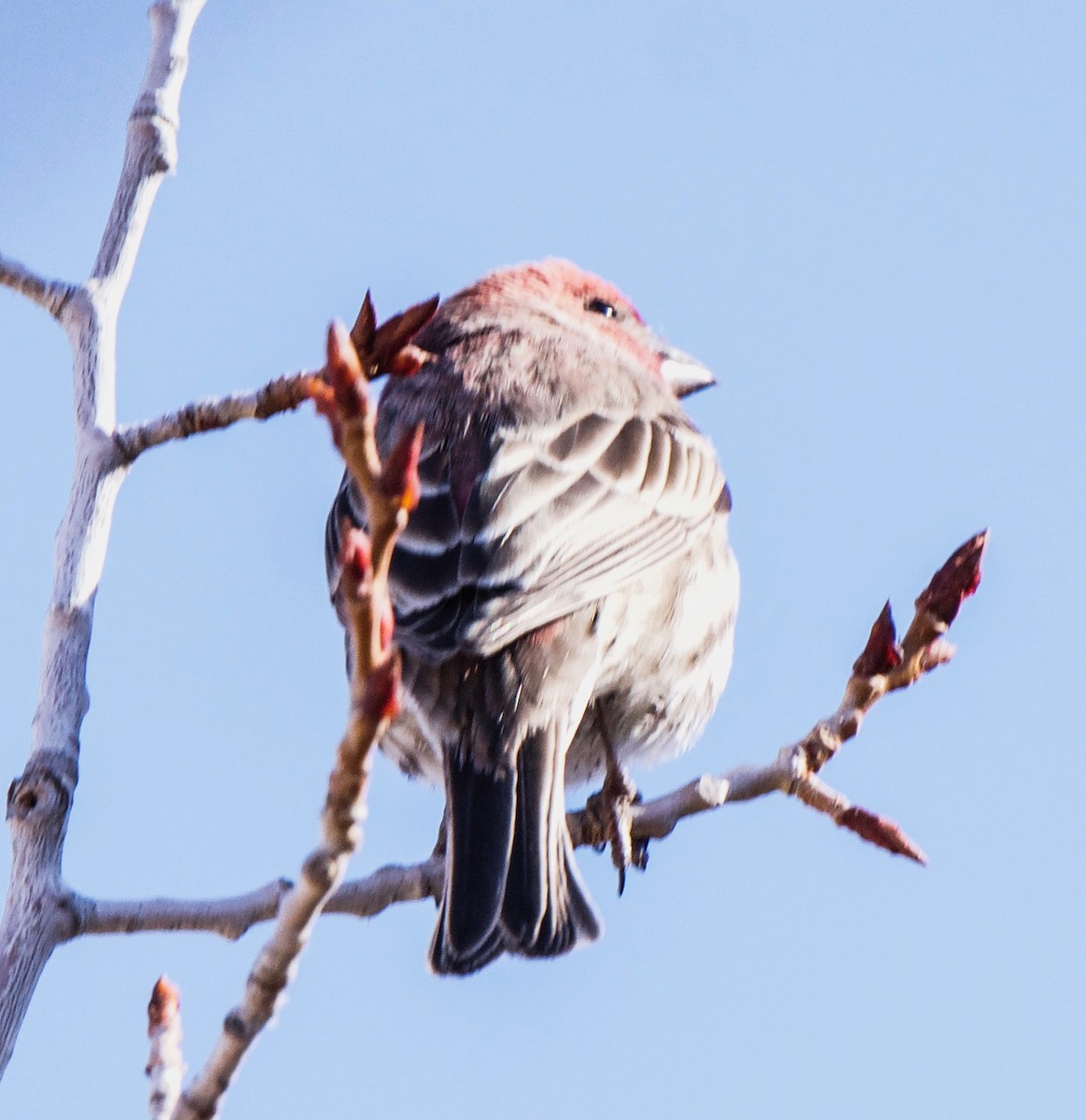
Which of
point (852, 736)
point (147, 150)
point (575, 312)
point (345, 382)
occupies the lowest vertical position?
point (852, 736)

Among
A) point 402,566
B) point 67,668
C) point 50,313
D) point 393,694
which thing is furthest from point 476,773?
point 393,694

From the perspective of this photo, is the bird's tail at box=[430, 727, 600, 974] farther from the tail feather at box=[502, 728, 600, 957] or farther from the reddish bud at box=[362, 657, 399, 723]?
the reddish bud at box=[362, 657, 399, 723]

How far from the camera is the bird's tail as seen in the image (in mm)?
3926

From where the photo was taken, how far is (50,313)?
3.93m

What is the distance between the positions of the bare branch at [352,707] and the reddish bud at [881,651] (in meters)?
1.97

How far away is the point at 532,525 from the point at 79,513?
1285 millimetres

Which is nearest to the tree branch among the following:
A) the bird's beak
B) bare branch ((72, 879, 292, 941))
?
bare branch ((72, 879, 292, 941))

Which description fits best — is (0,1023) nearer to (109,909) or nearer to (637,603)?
(109,909)

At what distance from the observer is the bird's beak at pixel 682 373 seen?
7.10 m

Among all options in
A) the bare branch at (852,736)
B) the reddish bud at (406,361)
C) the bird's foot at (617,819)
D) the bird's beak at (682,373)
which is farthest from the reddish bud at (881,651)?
the bird's beak at (682,373)

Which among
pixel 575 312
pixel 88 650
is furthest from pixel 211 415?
pixel 575 312

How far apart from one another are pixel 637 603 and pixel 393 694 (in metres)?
2.81

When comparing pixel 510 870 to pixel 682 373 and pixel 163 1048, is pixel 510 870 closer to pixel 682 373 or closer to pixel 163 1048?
pixel 163 1048

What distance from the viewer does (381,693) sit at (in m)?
2.10
